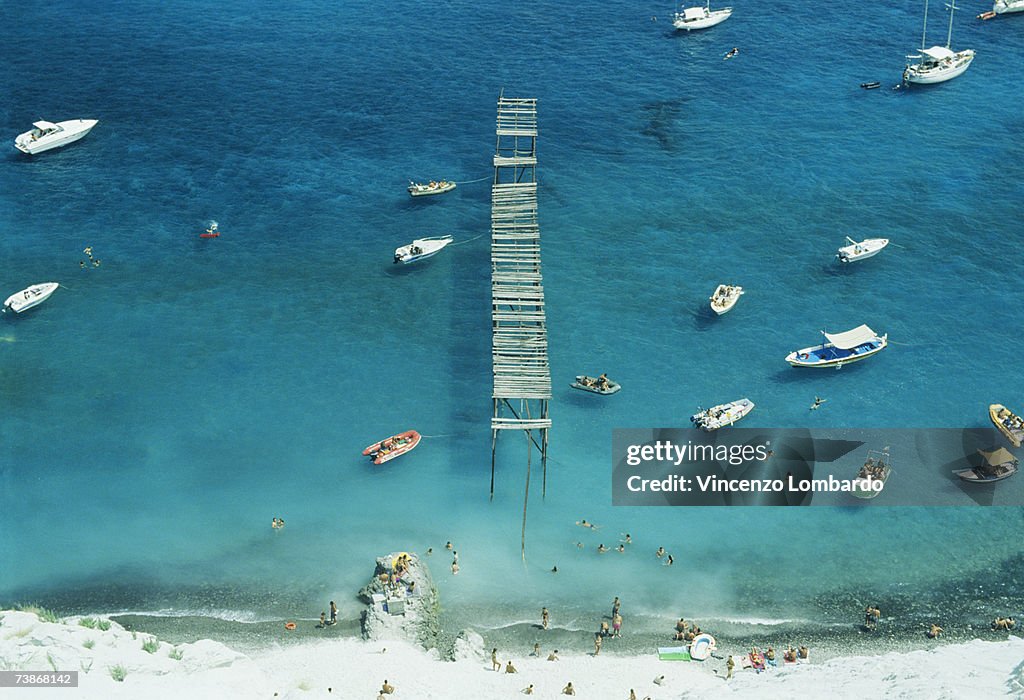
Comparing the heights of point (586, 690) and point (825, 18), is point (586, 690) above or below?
below

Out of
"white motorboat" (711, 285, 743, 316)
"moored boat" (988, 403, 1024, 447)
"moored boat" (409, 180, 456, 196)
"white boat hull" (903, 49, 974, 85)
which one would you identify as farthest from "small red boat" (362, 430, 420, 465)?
"white boat hull" (903, 49, 974, 85)

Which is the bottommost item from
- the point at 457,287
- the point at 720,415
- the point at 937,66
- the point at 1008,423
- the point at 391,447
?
the point at 1008,423

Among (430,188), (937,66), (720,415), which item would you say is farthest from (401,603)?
(937,66)

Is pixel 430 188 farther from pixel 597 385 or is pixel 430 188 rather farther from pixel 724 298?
pixel 597 385

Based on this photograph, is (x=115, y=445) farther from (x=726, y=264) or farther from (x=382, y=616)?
(x=726, y=264)

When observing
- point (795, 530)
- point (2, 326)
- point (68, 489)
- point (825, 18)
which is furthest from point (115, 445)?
point (825, 18)

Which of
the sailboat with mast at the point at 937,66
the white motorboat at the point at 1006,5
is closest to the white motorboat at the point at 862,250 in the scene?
the sailboat with mast at the point at 937,66
